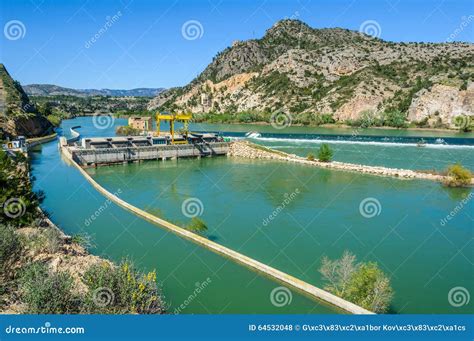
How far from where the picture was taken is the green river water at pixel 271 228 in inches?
415

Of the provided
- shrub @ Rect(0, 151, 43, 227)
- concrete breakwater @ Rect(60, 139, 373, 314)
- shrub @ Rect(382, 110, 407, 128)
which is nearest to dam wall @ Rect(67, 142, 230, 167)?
concrete breakwater @ Rect(60, 139, 373, 314)

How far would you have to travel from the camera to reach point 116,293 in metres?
7.52

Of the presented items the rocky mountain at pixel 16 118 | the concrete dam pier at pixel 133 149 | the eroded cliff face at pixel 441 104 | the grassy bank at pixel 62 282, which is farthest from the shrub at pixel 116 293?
the eroded cliff face at pixel 441 104

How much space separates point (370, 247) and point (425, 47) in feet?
234

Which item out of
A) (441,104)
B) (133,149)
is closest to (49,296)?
(133,149)

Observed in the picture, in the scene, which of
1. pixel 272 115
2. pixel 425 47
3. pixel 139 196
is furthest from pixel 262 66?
pixel 139 196

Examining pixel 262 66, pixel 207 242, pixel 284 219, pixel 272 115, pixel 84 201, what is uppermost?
pixel 262 66

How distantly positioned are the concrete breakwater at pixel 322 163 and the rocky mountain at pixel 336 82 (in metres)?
28.8

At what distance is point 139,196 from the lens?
20.7 m

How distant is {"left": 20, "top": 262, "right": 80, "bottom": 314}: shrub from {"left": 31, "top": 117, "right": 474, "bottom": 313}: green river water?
3063 millimetres

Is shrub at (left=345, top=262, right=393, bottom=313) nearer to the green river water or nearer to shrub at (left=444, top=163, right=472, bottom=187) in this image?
the green river water

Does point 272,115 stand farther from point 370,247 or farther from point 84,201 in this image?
point 370,247

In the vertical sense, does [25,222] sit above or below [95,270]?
below

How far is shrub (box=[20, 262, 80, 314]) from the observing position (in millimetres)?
6660
